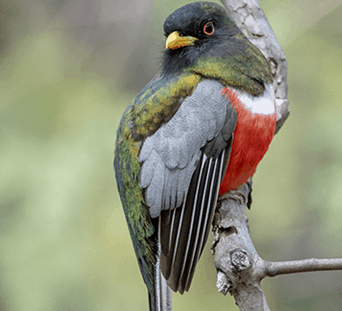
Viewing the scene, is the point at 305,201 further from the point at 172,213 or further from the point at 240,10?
the point at 172,213

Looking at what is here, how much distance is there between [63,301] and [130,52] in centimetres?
305

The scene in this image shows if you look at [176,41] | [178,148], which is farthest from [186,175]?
[176,41]

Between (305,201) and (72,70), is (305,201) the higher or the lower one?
the lower one

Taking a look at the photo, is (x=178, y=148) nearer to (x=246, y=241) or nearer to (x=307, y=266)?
(x=246, y=241)

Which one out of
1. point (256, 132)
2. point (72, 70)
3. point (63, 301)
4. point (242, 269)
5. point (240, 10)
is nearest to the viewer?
point (242, 269)

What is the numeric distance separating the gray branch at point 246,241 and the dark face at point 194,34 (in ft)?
2.65

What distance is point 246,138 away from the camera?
2.29 metres

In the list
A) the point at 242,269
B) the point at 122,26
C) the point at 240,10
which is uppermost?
the point at 122,26

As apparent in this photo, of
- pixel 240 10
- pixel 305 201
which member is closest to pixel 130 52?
pixel 240 10

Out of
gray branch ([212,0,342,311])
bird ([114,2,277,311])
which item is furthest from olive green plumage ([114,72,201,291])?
gray branch ([212,0,342,311])

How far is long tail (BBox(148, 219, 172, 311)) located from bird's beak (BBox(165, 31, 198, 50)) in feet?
3.68

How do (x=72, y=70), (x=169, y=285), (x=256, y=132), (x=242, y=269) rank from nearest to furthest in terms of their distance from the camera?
(x=242, y=269) → (x=169, y=285) → (x=256, y=132) → (x=72, y=70)

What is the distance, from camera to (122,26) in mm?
5156

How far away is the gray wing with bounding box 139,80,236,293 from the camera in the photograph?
84.7 inches
